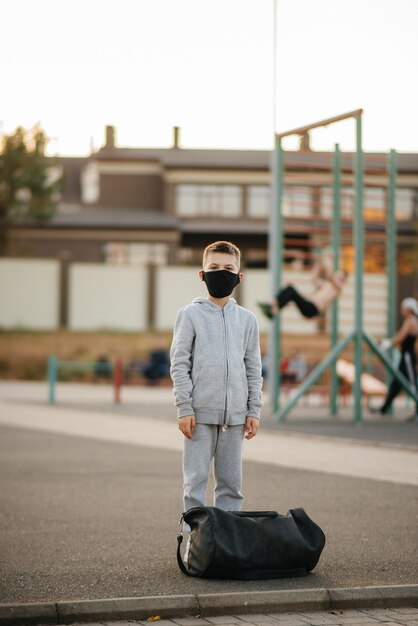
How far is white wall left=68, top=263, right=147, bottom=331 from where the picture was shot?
45750 millimetres

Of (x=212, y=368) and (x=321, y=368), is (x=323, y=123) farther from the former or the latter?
(x=212, y=368)

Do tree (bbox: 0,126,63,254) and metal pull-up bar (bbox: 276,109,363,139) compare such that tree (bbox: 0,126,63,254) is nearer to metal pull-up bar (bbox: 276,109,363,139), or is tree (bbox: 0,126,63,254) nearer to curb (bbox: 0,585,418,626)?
metal pull-up bar (bbox: 276,109,363,139)

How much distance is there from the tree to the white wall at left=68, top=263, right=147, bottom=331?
864cm

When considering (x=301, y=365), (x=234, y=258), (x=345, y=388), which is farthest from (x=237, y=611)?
(x=301, y=365)

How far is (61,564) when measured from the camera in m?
6.72

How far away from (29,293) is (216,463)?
130 ft

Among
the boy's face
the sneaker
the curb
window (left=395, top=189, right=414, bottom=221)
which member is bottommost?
the curb

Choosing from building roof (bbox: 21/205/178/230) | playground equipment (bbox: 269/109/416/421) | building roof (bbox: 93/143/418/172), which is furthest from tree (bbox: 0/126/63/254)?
playground equipment (bbox: 269/109/416/421)

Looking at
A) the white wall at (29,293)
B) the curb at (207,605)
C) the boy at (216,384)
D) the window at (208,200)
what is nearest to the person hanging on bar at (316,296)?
the boy at (216,384)

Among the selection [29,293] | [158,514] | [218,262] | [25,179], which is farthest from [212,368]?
[25,179]

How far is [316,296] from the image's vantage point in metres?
19.6

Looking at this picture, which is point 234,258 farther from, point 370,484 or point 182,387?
point 370,484

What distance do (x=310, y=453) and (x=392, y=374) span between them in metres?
5.26

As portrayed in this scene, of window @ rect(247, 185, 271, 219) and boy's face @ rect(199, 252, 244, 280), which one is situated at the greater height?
window @ rect(247, 185, 271, 219)
